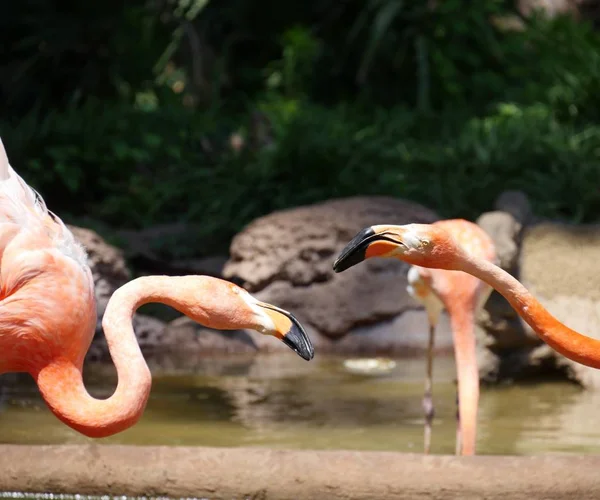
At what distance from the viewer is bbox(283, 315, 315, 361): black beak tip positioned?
312cm

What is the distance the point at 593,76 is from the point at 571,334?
7314mm

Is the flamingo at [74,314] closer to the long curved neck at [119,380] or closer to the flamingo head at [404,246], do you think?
the long curved neck at [119,380]

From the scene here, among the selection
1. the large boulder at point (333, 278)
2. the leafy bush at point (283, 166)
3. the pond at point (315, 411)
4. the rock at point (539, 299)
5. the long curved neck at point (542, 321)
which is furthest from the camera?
the leafy bush at point (283, 166)

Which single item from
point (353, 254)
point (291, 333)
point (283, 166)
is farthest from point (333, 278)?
point (353, 254)

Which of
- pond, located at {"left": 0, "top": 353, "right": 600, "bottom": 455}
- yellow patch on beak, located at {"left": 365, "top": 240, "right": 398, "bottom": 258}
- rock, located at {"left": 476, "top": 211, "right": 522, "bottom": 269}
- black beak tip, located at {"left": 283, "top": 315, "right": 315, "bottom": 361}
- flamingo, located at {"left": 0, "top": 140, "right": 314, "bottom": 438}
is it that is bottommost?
pond, located at {"left": 0, "top": 353, "right": 600, "bottom": 455}

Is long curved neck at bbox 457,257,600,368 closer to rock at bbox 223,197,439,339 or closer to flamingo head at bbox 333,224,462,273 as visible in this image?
flamingo head at bbox 333,224,462,273

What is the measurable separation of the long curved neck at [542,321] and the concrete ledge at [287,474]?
0.37m

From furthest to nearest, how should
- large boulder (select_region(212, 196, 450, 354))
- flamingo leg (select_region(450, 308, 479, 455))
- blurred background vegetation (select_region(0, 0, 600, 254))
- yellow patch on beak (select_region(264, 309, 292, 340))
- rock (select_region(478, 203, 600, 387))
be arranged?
blurred background vegetation (select_region(0, 0, 600, 254)) < large boulder (select_region(212, 196, 450, 354)) < rock (select_region(478, 203, 600, 387)) < flamingo leg (select_region(450, 308, 479, 455)) < yellow patch on beak (select_region(264, 309, 292, 340))

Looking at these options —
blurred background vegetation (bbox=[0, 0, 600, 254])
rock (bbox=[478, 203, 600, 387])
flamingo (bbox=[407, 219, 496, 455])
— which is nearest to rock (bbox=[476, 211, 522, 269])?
rock (bbox=[478, 203, 600, 387])

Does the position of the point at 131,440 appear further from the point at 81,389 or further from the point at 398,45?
the point at 398,45

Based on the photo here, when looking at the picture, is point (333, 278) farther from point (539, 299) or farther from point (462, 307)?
point (462, 307)

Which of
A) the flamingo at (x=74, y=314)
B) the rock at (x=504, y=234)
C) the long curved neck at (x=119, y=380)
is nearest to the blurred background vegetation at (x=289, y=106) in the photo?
the rock at (x=504, y=234)

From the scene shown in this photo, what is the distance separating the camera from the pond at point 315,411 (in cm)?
495

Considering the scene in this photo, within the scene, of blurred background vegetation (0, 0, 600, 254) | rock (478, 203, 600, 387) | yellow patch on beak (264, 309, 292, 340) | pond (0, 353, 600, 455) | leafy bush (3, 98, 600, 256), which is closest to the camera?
yellow patch on beak (264, 309, 292, 340)
